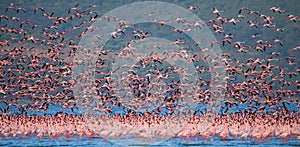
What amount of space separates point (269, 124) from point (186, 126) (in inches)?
238

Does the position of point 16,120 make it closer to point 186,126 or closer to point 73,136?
point 73,136

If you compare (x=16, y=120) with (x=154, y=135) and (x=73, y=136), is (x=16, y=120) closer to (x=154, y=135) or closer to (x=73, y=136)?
(x=73, y=136)

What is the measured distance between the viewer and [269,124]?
46.1 meters

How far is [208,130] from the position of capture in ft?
155

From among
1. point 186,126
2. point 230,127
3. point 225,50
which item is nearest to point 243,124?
point 230,127

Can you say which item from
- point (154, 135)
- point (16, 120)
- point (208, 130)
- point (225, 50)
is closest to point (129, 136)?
point (154, 135)

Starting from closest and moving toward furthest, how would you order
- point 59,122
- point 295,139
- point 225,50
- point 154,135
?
point 295,139 → point 154,135 → point 59,122 → point 225,50

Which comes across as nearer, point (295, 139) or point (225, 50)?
point (295, 139)

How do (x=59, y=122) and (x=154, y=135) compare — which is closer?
(x=154, y=135)

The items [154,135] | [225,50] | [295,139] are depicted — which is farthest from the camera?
[225,50]

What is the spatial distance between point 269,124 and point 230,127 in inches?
123

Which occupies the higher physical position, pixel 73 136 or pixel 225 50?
pixel 225 50

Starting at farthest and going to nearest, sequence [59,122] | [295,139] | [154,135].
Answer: [59,122] < [154,135] < [295,139]

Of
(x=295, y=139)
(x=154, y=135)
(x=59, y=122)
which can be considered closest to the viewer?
(x=295, y=139)
